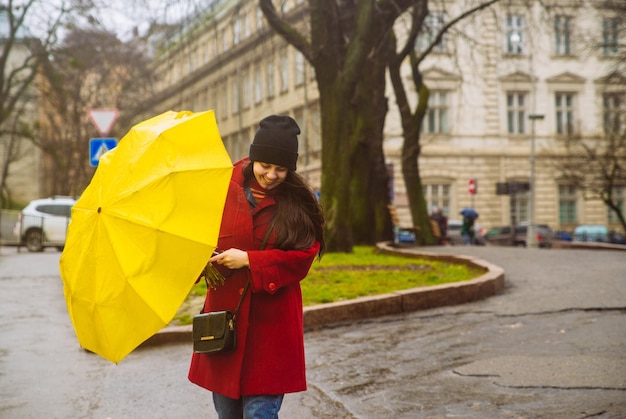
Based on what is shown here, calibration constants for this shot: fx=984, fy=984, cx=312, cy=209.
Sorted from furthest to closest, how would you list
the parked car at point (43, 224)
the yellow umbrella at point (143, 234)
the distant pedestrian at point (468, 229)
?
the distant pedestrian at point (468, 229), the parked car at point (43, 224), the yellow umbrella at point (143, 234)

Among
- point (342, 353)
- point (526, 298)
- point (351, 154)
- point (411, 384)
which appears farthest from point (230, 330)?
point (351, 154)

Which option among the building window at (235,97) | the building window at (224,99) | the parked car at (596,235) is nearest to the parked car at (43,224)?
the parked car at (596,235)

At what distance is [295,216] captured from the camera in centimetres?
394

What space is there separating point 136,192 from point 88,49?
36.8m

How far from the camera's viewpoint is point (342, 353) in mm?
8508

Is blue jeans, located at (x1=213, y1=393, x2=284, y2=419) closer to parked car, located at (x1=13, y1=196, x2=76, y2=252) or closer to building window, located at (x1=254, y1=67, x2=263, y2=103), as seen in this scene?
parked car, located at (x1=13, y1=196, x2=76, y2=252)

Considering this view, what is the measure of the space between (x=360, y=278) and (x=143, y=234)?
10.5 metres

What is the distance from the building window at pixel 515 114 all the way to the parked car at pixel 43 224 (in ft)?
88.4

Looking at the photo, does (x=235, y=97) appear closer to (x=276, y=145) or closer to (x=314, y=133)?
(x=314, y=133)

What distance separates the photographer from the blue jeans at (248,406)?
12.6 ft

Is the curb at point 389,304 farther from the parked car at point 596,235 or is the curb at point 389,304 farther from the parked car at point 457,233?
the parked car at point 596,235

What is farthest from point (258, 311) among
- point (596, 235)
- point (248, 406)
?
point (596, 235)

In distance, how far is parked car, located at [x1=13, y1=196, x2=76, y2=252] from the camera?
110 feet

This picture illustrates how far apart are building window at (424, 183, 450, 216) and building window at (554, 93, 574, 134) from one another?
7.75m
